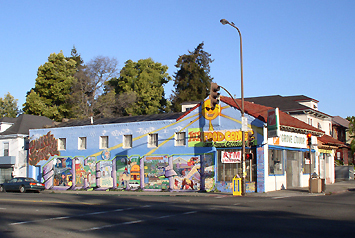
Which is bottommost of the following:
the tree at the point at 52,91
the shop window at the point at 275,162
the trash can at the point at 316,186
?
the trash can at the point at 316,186

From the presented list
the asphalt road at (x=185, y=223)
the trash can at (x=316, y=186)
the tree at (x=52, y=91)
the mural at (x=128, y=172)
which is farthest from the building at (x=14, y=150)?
the trash can at (x=316, y=186)

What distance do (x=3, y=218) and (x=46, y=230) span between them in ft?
12.8

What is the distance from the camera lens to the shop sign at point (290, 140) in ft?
101

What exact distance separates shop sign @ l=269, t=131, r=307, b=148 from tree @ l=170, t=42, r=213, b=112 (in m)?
38.2

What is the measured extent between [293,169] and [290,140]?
2.94 metres

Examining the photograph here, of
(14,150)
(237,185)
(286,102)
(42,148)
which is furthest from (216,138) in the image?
(14,150)

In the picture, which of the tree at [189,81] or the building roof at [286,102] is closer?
the building roof at [286,102]

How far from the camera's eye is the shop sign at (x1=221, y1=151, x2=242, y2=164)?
30.3m

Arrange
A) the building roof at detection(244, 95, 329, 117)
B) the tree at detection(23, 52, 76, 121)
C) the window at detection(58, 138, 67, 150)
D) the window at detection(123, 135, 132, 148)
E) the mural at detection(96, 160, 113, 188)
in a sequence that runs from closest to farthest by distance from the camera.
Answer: the window at detection(123, 135, 132, 148), the mural at detection(96, 160, 113, 188), the window at detection(58, 138, 67, 150), the building roof at detection(244, 95, 329, 117), the tree at detection(23, 52, 76, 121)

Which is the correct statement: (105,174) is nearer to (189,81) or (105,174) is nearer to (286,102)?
(286,102)

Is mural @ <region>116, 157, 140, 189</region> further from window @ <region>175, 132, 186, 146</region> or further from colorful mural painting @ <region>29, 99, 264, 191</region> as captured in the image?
window @ <region>175, 132, 186, 146</region>

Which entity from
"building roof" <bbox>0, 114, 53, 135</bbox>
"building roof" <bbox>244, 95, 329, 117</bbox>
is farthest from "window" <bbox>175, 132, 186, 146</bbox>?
"building roof" <bbox>0, 114, 53, 135</bbox>

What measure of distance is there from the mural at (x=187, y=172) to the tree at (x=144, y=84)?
33519mm

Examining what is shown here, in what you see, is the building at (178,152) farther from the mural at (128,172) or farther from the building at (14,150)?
the building at (14,150)
